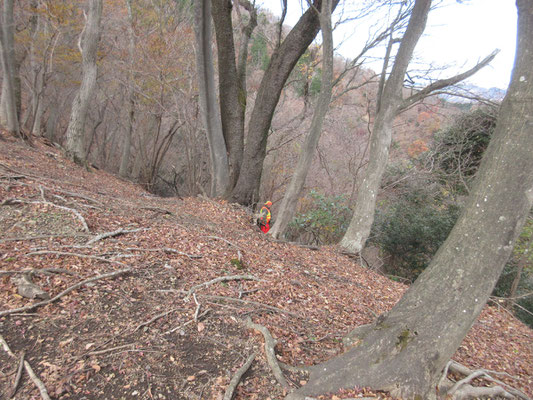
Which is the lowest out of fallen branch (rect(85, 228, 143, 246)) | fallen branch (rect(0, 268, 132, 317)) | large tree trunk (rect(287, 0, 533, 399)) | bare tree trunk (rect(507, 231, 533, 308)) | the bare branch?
bare tree trunk (rect(507, 231, 533, 308))

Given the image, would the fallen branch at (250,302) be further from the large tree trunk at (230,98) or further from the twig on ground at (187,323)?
the large tree trunk at (230,98)

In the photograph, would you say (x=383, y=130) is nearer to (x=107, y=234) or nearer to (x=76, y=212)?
(x=107, y=234)

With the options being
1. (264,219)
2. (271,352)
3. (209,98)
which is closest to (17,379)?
(271,352)

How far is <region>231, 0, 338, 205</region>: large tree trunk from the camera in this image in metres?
5.96

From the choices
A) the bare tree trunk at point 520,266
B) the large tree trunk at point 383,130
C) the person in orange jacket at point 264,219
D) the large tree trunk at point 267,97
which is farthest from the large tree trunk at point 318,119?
the bare tree trunk at point 520,266

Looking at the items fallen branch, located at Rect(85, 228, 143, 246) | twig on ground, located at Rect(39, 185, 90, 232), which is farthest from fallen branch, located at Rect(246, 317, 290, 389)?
twig on ground, located at Rect(39, 185, 90, 232)

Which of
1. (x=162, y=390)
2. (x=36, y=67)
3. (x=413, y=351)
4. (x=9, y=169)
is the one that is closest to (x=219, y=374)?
(x=162, y=390)

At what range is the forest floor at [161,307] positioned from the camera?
6.54 ft

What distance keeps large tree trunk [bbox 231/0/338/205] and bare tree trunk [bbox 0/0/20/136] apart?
6.70 m

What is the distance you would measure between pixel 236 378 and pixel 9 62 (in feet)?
33.1

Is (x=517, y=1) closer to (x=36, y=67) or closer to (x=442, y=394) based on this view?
(x=442, y=394)

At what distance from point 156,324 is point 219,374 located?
2.26 feet

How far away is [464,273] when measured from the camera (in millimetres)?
1852

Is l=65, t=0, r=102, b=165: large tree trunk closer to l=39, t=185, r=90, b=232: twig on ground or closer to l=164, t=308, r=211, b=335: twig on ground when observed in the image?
l=39, t=185, r=90, b=232: twig on ground
